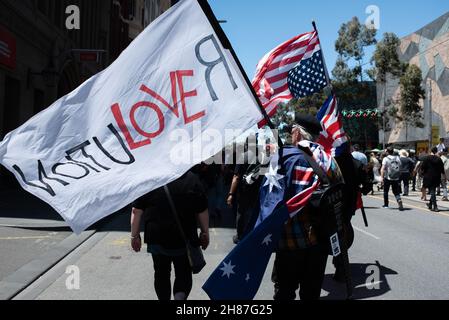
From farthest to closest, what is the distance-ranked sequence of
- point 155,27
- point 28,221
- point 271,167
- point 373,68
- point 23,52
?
point 373,68, point 23,52, point 28,221, point 271,167, point 155,27

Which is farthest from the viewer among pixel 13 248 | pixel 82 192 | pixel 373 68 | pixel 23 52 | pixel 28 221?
pixel 373 68

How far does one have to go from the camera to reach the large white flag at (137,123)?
2963 millimetres

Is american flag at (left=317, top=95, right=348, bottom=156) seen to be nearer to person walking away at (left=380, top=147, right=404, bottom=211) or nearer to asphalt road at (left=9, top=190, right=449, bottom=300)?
asphalt road at (left=9, top=190, right=449, bottom=300)

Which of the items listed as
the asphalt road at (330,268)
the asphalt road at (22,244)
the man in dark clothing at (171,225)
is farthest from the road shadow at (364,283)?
the asphalt road at (22,244)

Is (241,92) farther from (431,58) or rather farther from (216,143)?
(431,58)

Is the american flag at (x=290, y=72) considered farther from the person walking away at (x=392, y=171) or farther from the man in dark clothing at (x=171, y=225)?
the person walking away at (x=392, y=171)

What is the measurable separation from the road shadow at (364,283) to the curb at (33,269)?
346cm

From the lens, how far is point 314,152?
3.57 m

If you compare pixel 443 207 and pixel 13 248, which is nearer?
pixel 13 248

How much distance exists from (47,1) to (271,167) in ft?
66.6

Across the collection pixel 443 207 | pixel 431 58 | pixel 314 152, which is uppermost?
pixel 431 58

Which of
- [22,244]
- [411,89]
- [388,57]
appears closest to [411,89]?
[411,89]

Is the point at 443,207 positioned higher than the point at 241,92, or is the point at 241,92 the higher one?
the point at 241,92
